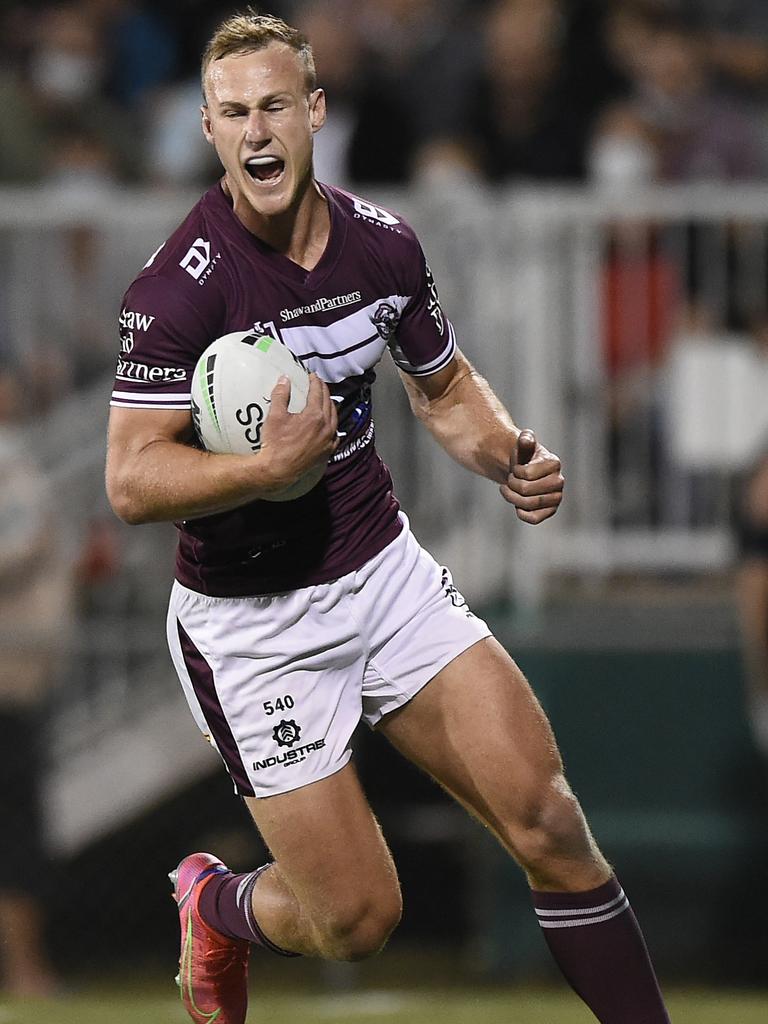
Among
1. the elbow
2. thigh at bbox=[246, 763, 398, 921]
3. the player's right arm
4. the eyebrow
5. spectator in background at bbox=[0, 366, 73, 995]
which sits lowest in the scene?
spectator in background at bbox=[0, 366, 73, 995]

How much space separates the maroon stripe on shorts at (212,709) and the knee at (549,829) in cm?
69

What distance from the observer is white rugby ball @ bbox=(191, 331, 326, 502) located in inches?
170

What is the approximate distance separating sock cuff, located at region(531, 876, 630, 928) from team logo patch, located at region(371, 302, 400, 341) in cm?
142

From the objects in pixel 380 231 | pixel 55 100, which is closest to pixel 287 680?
pixel 380 231

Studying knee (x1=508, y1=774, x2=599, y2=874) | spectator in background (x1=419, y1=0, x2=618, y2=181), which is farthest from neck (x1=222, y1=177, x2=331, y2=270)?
spectator in background (x1=419, y1=0, x2=618, y2=181)

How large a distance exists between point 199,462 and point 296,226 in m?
0.73

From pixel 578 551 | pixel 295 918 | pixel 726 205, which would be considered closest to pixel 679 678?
pixel 578 551

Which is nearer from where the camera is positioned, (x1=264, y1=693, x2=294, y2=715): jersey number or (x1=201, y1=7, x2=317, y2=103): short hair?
(x1=201, y1=7, x2=317, y2=103): short hair

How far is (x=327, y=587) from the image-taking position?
482 cm

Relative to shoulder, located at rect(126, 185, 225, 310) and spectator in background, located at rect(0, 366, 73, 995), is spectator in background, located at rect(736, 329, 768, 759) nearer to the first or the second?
spectator in background, located at rect(0, 366, 73, 995)

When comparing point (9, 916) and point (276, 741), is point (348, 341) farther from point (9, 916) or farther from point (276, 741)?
point (9, 916)

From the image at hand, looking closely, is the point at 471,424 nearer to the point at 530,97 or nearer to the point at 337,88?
the point at 530,97

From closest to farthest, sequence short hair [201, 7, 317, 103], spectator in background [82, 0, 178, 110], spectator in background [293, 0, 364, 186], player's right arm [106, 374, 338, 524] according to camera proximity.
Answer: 1. player's right arm [106, 374, 338, 524]
2. short hair [201, 7, 317, 103]
3. spectator in background [293, 0, 364, 186]
4. spectator in background [82, 0, 178, 110]

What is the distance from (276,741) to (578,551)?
3.70 metres
